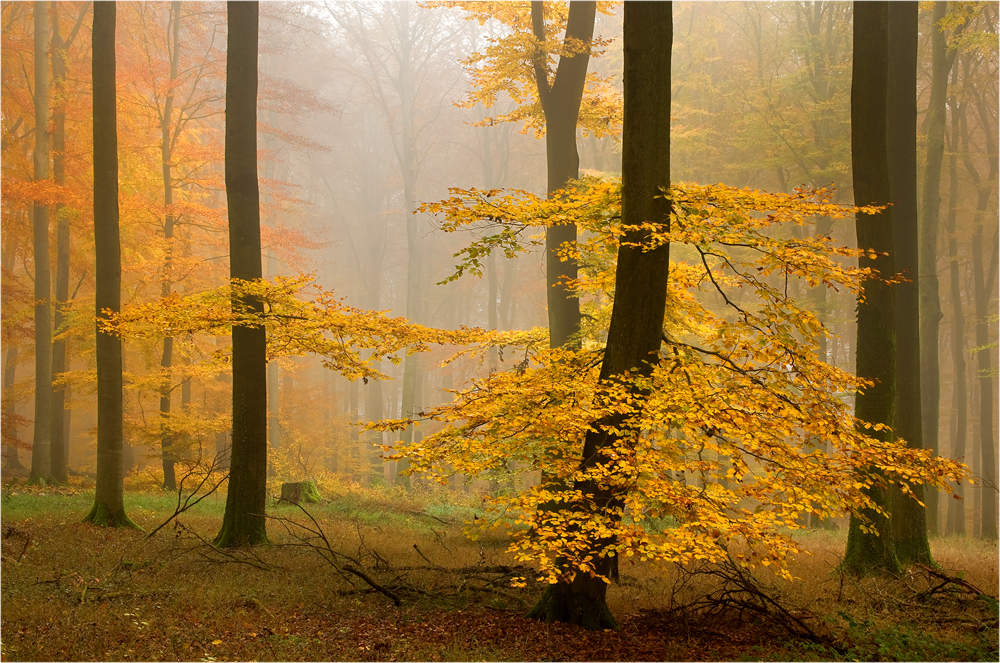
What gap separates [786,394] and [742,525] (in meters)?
1.69

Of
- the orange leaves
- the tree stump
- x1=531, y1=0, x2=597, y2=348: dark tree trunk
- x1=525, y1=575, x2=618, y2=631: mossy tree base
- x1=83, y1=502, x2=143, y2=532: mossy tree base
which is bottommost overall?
the tree stump

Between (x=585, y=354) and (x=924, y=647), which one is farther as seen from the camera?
(x=585, y=354)

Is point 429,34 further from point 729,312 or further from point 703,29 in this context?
point 729,312

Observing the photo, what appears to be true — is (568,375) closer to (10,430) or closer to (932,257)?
(932,257)

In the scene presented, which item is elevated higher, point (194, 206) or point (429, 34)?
point (429, 34)

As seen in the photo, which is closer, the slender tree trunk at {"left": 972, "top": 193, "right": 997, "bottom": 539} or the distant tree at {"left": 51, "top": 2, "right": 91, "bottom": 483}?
the distant tree at {"left": 51, "top": 2, "right": 91, "bottom": 483}

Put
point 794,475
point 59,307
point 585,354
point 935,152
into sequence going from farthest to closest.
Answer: point 59,307
point 935,152
point 585,354
point 794,475

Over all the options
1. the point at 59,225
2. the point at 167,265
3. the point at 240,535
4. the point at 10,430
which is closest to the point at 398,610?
the point at 240,535

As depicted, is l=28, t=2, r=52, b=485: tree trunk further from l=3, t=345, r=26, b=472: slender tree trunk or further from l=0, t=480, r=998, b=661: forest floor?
l=0, t=480, r=998, b=661: forest floor

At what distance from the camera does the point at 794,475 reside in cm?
540

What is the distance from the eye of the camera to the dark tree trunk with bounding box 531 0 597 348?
10484 mm

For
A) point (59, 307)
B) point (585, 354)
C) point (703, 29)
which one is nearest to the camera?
point (585, 354)

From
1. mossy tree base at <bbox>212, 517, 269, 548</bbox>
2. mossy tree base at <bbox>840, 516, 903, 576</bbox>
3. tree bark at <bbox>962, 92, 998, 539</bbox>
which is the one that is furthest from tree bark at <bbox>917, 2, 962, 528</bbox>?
mossy tree base at <bbox>212, 517, 269, 548</bbox>

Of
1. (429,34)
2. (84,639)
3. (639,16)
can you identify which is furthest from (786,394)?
(429,34)
